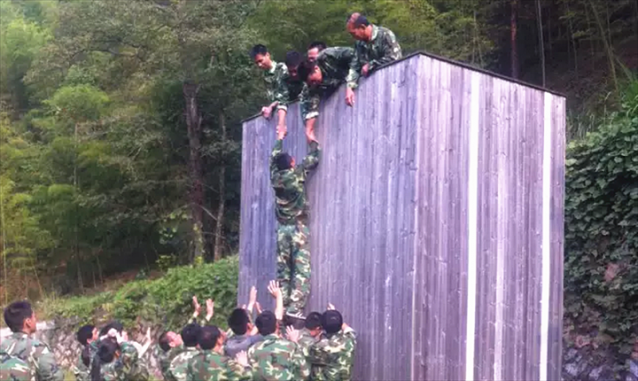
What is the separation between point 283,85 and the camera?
27.7ft

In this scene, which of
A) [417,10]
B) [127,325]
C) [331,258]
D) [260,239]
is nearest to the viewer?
[331,258]

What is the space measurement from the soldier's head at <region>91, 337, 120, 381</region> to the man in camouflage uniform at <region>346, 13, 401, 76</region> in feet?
11.3

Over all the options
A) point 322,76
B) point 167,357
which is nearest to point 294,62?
point 322,76

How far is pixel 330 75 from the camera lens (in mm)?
7809

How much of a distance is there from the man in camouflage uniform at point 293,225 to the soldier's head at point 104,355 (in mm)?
1687

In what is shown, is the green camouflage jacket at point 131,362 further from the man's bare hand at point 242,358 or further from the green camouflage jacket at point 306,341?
the green camouflage jacket at point 306,341

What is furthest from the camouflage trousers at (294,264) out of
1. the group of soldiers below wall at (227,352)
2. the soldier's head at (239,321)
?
the soldier's head at (239,321)

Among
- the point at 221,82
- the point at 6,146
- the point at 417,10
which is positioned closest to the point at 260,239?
the point at 417,10

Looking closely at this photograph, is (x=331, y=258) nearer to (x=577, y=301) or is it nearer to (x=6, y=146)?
(x=577, y=301)

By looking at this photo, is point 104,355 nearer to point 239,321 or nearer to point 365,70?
point 239,321

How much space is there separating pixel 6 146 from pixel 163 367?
15.5m

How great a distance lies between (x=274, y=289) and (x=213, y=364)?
1766 mm

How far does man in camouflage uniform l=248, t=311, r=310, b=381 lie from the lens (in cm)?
619

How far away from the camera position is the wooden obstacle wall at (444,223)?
21.5 feet
